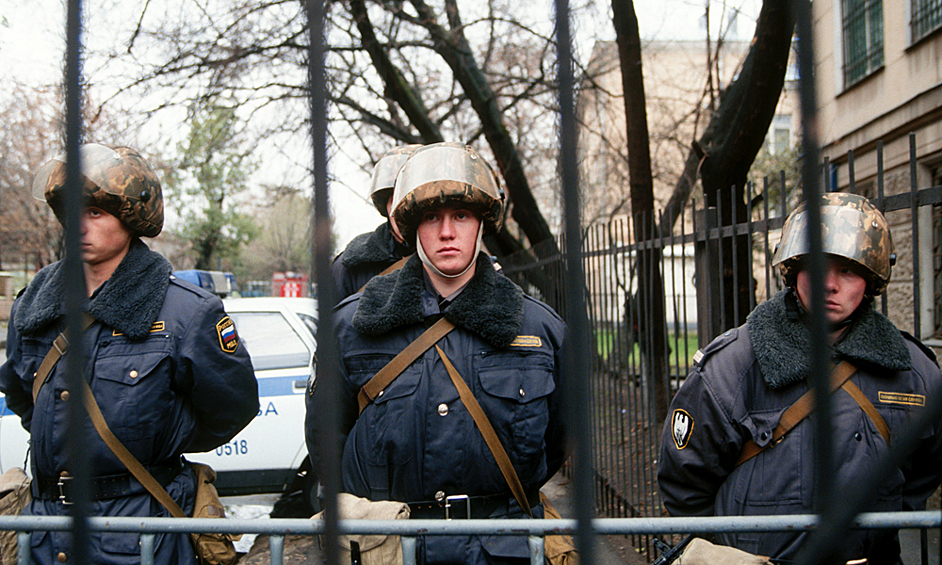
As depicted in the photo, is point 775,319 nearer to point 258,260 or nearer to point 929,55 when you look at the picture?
point 929,55

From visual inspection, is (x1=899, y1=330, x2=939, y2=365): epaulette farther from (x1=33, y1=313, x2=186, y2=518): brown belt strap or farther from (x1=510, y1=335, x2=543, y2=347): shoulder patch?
(x1=33, y1=313, x2=186, y2=518): brown belt strap

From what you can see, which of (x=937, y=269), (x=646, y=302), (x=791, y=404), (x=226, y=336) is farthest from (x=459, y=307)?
(x=937, y=269)

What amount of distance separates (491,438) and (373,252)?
1773 millimetres

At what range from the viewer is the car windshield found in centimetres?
511

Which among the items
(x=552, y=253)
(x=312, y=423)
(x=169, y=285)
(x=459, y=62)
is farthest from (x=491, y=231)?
(x=459, y=62)

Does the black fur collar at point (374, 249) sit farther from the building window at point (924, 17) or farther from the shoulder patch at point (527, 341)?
the building window at point (924, 17)

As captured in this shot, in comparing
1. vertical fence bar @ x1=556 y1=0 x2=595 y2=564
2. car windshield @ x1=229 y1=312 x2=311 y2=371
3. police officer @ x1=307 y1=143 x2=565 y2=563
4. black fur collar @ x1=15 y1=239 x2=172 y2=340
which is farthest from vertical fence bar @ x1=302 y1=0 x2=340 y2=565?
car windshield @ x1=229 y1=312 x2=311 y2=371

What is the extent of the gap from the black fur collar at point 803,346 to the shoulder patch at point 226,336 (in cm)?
184

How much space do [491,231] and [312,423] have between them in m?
0.96

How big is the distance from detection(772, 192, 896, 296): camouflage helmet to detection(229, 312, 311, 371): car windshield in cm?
378

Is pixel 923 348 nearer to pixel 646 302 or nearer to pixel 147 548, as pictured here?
pixel 646 302

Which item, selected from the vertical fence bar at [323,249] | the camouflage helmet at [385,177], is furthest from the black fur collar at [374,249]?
the vertical fence bar at [323,249]

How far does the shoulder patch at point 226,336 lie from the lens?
241cm

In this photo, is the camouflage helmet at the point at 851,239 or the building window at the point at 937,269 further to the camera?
the building window at the point at 937,269
